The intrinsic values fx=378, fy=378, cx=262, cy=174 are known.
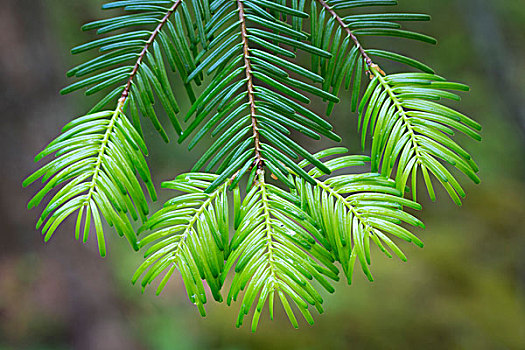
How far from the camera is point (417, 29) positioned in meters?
2.44

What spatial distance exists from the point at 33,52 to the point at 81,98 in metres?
1.11

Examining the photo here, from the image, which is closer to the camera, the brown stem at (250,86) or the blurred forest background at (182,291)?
the brown stem at (250,86)

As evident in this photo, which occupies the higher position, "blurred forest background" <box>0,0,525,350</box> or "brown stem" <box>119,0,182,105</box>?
"brown stem" <box>119,0,182,105</box>

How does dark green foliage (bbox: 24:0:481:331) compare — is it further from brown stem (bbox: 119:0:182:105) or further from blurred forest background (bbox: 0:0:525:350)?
blurred forest background (bbox: 0:0:525:350)

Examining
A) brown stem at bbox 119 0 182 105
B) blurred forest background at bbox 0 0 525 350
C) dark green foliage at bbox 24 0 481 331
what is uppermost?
brown stem at bbox 119 0 182 105

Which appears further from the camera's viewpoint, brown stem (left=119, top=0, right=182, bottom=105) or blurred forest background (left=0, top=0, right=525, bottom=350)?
blurred forest background (left=0, top=0, right=525, bottom=350)

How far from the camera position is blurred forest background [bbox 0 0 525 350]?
6.20 ft

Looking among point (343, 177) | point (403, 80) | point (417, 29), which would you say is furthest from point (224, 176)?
point (417, 29)

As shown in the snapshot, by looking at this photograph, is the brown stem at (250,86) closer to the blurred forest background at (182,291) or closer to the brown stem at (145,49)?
the brown stem at (145,49)

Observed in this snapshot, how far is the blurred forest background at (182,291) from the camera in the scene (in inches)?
74.4

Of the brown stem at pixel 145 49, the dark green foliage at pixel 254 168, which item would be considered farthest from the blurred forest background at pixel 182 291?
the brown stem at pixel 145 49

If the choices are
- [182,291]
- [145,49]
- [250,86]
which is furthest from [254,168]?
[182,291]

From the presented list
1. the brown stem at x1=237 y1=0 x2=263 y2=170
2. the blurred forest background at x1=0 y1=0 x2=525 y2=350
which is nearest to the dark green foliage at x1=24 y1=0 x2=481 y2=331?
the brown stem at x1=237 y1=0 x2=263 y2=170

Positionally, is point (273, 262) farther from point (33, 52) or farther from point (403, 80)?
point (33, 52)
